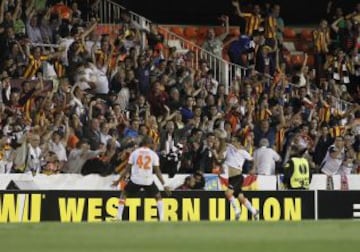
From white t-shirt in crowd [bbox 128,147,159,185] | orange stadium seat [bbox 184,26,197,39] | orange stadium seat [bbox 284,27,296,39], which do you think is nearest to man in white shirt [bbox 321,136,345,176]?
white t-shirt in crowd [bbox 128,147,159,185]

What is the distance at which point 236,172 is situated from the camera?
22.0m

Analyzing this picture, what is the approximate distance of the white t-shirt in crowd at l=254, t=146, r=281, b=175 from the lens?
74.5 feet

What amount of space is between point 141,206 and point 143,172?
167 cm

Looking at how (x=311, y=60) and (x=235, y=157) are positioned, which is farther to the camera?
(x=311, y=60)

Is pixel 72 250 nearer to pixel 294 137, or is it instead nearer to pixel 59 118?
pixel 59 118

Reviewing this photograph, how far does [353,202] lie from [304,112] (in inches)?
133

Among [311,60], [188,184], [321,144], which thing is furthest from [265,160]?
[311,60]

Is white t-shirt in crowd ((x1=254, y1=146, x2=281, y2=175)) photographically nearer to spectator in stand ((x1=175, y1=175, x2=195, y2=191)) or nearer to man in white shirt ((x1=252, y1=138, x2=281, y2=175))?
man in white shirt ((x1=252, y1=138, x2=281, y2=175))

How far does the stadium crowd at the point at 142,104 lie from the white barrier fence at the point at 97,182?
18 centimetres

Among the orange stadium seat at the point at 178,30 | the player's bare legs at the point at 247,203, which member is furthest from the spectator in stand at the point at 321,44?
the player's bare legs at the point at 247,203

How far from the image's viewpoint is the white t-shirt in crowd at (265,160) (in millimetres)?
22719

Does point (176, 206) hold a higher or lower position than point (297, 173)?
lower

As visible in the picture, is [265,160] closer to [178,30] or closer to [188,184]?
[188,184]

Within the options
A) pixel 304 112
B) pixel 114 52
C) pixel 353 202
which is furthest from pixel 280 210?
pixel 114 52
